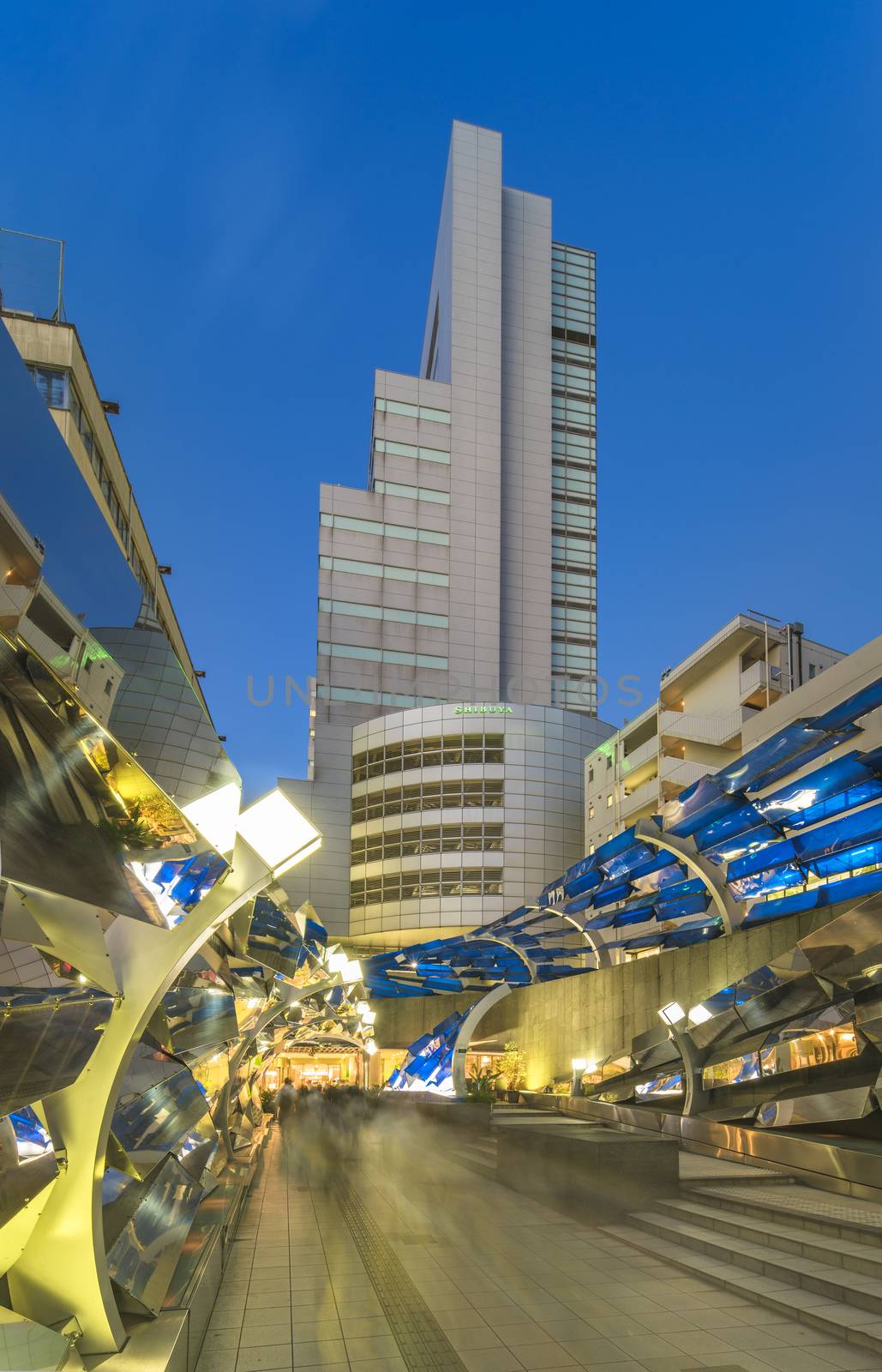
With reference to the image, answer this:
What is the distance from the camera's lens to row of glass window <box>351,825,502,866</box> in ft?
197

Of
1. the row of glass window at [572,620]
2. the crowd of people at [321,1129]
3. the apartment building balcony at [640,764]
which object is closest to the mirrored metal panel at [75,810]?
the crowd of people at [321,1129]

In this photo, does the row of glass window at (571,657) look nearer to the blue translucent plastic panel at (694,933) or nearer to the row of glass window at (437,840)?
the row of glass window at (437,840)

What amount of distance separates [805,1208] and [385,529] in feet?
239

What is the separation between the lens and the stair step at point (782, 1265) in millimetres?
7648

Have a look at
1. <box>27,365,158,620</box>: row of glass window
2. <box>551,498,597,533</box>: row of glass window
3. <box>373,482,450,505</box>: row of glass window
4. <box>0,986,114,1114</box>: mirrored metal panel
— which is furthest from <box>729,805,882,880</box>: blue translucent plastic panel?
<box>551,498,597,533</box>: row of glass window

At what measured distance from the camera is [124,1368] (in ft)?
13.9

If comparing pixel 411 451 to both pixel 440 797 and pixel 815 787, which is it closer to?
pixel 440 797

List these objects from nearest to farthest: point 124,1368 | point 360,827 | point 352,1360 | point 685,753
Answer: point 124,1368, point 352,1360, point 685,753, point 360,827

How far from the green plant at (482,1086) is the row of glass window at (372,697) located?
42771 mm

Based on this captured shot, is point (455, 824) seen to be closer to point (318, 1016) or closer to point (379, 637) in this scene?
point (379, 637)

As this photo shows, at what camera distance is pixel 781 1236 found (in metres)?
9.35

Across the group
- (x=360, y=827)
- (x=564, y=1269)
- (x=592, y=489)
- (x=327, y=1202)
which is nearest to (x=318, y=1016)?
(x=327, y=1202)

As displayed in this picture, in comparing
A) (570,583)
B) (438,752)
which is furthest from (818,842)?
(570,583)

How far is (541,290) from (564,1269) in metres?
95.6
